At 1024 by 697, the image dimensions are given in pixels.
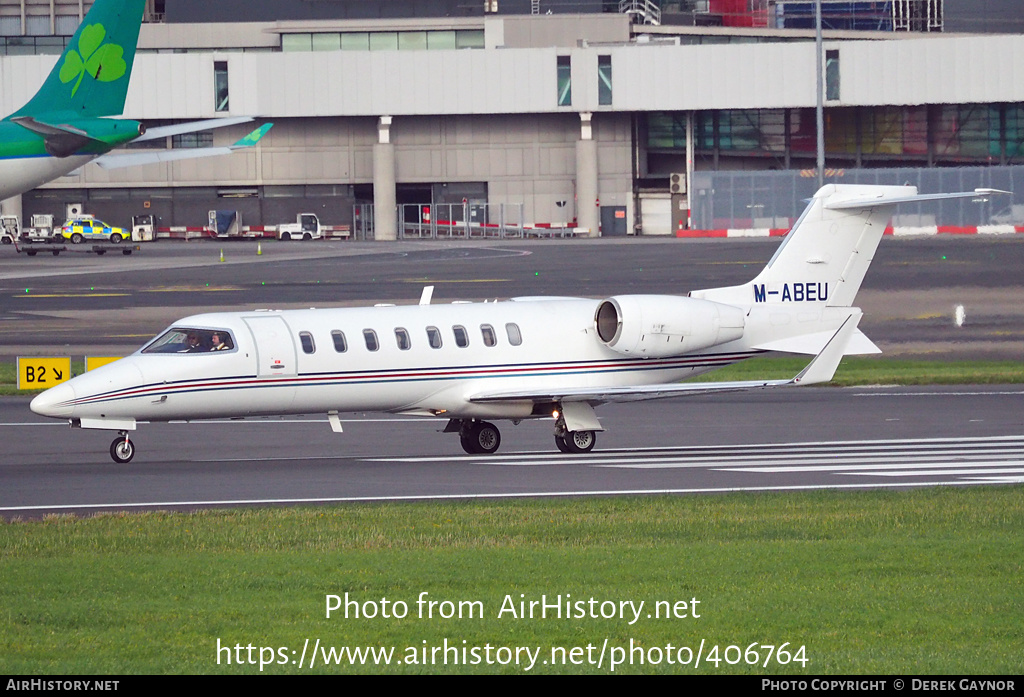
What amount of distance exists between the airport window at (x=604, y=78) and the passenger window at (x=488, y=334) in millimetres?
68558

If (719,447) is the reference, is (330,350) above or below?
above

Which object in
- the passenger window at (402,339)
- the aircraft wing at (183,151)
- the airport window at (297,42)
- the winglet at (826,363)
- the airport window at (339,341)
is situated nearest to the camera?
the winglet at (826,363)

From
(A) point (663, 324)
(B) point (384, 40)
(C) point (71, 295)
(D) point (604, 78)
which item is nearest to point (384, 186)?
(B) point (384, 40)

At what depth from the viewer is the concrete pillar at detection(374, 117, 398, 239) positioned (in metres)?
96.2

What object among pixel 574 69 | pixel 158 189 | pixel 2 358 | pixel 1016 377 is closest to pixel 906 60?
pixel 574 69

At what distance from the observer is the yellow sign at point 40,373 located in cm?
3491

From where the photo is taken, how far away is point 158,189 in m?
99.1

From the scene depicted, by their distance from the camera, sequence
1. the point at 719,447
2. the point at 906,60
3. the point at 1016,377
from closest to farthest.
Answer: the point at 719,447
the point at 1016,377
the point at 906,60

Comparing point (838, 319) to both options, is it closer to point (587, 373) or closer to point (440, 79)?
point (587, 373)

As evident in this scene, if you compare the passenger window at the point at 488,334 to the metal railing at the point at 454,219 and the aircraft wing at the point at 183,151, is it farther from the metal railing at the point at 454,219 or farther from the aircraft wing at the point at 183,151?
the metal railing at the point at 454,219

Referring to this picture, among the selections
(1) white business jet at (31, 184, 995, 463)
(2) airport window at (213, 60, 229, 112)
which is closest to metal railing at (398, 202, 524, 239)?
(2) airport window at (213, 60, 229, 112)

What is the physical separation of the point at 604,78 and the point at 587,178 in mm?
6410

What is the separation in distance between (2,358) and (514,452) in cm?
2159

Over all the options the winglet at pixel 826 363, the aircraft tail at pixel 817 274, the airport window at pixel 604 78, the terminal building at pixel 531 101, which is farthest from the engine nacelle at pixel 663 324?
the airport window at pixel 604 78
